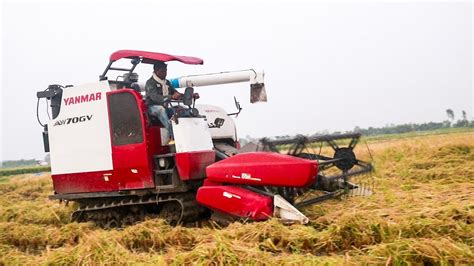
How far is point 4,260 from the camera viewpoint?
5.44 m

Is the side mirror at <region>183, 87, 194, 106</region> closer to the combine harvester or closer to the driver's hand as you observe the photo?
the combine harvester

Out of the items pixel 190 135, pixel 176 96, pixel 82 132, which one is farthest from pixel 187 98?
pixel 82 132

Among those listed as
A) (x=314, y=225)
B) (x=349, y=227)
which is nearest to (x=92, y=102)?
(x=314, y=225)

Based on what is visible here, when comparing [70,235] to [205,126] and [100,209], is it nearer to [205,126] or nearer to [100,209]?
[100,209]

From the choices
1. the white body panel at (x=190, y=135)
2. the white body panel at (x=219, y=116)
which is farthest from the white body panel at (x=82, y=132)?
the white body panel at (x=219, y=116)

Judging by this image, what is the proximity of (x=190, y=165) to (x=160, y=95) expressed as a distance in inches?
52.3

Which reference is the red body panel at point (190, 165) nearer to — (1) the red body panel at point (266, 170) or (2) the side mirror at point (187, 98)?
(1) the red body panel at point (266, 170)

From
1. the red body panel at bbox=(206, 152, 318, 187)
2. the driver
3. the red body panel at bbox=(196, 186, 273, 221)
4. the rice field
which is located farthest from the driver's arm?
the rice field

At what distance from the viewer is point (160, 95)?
7379 millimetres

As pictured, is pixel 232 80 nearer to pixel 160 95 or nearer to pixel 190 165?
pixel 160 95

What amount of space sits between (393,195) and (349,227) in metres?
1.75

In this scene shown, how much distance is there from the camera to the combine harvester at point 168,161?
20.0 ft

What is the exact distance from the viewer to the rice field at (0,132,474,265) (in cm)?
405

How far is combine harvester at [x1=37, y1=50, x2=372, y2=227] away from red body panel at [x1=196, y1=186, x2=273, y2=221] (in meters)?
0.01
